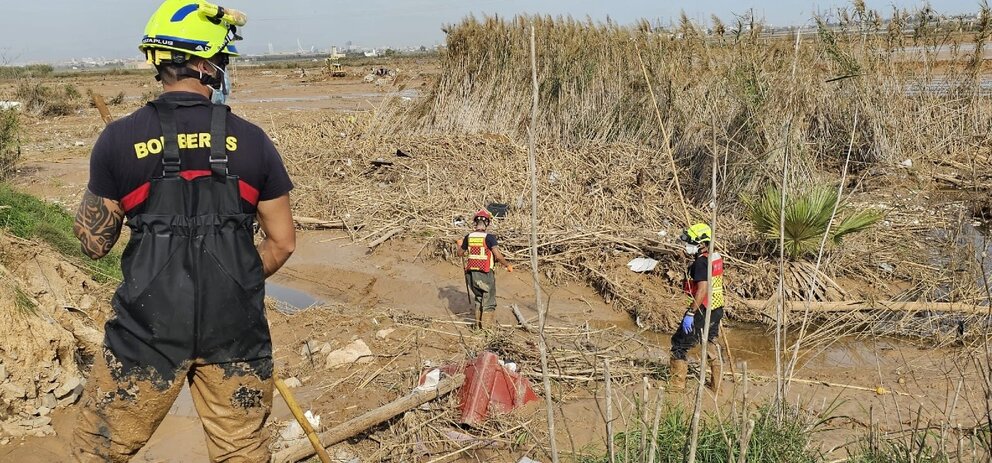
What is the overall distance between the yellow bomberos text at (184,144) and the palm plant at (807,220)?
522 cm

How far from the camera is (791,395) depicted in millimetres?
4867

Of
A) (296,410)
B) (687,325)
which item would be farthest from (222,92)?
(687,325)

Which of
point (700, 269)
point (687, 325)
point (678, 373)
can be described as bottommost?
point (678, 373)

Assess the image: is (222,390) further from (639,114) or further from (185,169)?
(639,114)

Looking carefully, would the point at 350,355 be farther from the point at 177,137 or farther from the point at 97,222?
the point at 177,137

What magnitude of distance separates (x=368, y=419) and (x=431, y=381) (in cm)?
58

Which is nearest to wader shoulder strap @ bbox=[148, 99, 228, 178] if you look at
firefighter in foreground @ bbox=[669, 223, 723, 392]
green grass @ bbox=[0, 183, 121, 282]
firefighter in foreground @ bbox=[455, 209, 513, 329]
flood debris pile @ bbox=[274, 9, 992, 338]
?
firefighter in foreground @ bbox=[669, 223, 723, 392]

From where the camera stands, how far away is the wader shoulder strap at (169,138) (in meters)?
2.19

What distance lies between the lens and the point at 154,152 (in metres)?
2.20

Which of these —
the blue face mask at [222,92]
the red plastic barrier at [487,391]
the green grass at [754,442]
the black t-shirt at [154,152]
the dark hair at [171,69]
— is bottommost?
the red plastic barrier at [487,391]

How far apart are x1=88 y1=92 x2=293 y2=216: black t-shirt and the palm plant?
203 inches

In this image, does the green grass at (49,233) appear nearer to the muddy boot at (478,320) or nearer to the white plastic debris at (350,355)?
the white plastic debris at (350,355)

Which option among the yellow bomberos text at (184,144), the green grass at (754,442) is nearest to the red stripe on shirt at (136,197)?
the yellow bomberos text at (184,144)

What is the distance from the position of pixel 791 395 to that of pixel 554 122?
288 inches
